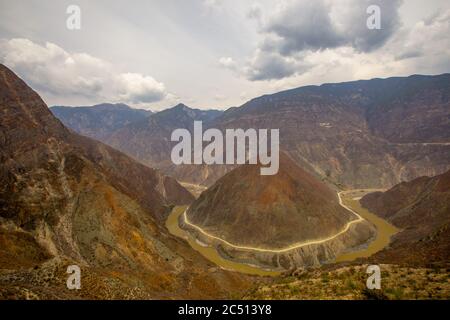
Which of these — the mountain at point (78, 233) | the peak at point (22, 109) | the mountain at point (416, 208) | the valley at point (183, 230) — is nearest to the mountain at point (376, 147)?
the valley at point (183, 230)

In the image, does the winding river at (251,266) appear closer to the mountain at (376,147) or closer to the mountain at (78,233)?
the mountain at (78,233)

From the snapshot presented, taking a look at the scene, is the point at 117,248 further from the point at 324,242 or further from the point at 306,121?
the point at 306,121

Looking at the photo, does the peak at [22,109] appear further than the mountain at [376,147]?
No

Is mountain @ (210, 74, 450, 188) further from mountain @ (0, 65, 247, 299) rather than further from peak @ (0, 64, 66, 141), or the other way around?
peak @ (0, 64, 66, 141)

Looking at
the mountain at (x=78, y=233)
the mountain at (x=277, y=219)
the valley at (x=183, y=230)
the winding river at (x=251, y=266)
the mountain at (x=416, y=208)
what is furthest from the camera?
the mountain at (x=277, y=219)

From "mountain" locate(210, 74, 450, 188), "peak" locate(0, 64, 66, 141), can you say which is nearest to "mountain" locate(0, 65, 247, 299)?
"peak" locate(0, 64, 66, 141)

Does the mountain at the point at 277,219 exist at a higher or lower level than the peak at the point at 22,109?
lower

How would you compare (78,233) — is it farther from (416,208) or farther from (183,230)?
(416,208)
